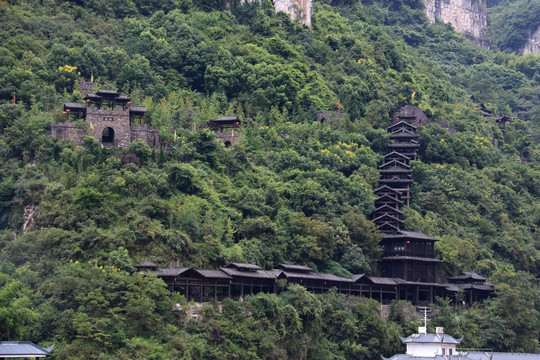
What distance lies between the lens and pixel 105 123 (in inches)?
2616

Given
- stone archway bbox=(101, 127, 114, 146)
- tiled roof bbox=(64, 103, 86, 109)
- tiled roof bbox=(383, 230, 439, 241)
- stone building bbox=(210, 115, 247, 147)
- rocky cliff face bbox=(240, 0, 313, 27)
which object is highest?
rocky cliff face bbox=(240, 0, 313, 27)

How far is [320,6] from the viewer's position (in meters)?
104

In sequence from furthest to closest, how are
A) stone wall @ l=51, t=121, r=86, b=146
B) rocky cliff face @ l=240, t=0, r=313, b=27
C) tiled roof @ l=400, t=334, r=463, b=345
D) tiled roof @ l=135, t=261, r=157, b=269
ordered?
1. rocky cliff face @ l=240, t=0, r=313, b=27
2. stone wall @ l=51, t=121, r=86, b=146
3. tiled roof @ l=400, t=334, r=463, b=345
4. tiled roof @ l=135, t=261, r=157, b=269

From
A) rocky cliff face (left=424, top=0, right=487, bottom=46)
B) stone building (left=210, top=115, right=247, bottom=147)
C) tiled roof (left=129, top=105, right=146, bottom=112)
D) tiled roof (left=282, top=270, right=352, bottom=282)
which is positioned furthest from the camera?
rocky cliff face (left=424, top=0, right=487, bottom=46)

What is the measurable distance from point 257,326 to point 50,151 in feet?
61.1

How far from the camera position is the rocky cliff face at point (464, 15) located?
131 m

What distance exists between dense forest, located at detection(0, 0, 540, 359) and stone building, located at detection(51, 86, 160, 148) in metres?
1.15

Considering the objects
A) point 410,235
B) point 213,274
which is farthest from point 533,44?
point 213,274

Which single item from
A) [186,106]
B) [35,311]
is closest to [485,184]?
[186,106]

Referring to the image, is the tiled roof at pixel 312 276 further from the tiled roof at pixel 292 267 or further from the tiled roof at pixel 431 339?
the tiled roof at pixel 431 339

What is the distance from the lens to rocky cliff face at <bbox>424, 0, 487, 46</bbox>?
130625 mm

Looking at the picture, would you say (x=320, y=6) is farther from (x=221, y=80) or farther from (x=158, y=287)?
(x=158, y=287)

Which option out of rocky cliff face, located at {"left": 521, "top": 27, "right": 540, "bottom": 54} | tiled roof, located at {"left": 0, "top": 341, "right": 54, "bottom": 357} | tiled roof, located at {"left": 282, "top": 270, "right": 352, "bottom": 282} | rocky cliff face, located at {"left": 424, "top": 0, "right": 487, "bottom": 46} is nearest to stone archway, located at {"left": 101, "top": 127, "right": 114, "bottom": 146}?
tiled roof, located at {"left": 282, "top": 270, "right": 352, "bottom": 282}

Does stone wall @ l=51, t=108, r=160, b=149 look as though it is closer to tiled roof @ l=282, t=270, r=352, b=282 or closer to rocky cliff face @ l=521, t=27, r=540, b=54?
tiled roof @ l=282, t=270, r=352, b=282
